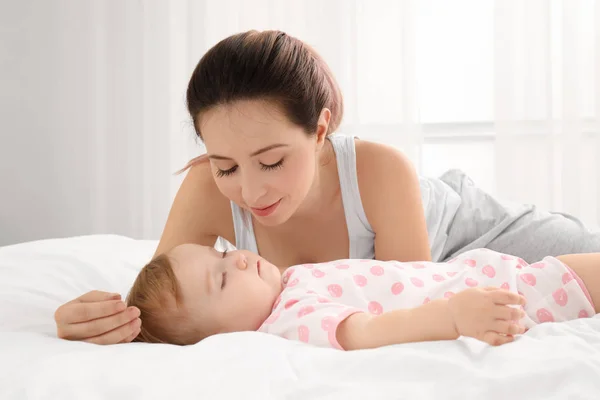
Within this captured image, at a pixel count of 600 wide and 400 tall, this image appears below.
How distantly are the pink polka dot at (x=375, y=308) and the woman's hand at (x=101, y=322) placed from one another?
0.44m

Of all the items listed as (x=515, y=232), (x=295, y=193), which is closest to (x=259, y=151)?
(x=295, y=193)

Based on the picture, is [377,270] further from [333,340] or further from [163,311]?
[163,311]

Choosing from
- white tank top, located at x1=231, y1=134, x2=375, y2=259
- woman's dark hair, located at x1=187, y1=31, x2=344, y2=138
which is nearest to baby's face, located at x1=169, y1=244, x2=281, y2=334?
woman's dark hair, located at x1=187, y1=31, x2=344, y2=138

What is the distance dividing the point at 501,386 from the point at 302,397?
0.82 ft

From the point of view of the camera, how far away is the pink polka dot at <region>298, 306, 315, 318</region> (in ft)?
4.13

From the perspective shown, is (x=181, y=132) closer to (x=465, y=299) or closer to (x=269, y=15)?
(x=269, y=15)

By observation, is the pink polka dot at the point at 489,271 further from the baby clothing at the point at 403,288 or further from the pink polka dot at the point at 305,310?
the pink polka dot at the point at 305,310

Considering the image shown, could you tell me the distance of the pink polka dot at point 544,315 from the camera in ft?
4.26

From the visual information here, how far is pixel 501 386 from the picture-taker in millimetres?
859

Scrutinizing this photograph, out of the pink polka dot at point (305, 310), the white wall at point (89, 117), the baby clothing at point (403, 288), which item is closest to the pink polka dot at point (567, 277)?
the baby clothing at point (403, 288)

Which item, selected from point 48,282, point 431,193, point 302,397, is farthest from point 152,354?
point 431,193

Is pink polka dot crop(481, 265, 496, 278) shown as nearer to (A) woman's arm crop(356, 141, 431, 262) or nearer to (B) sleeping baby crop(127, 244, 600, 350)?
(B) sleeping baby crop(127, 244, 600, 350)

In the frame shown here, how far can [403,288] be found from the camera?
1371 mm

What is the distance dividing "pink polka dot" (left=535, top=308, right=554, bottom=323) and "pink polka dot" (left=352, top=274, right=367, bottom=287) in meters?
0.33
